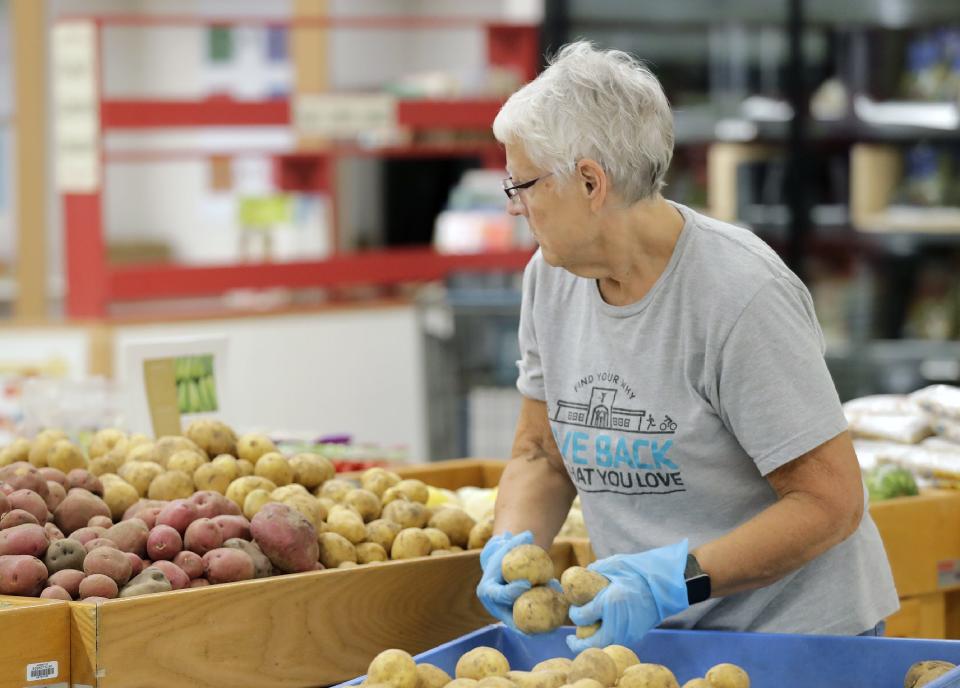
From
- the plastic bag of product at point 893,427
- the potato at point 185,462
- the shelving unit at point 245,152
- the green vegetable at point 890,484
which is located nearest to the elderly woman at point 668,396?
the potato at point 185,462

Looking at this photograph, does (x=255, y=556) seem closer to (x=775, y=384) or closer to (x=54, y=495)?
(x=54, y=495)

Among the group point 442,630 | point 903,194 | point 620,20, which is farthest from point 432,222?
point 442,630

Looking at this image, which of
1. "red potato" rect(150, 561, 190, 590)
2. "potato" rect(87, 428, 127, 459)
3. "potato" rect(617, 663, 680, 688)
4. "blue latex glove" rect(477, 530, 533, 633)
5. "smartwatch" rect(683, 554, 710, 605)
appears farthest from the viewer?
"potato" rect(87, 428, 127, 459)

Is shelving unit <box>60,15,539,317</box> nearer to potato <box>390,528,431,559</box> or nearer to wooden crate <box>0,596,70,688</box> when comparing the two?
potato <box>390,528,431,559</box>

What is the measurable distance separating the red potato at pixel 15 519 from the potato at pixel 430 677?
0.72 metres

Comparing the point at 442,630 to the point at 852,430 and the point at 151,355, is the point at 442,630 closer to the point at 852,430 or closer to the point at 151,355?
the point at 151,355

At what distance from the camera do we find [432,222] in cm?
1062

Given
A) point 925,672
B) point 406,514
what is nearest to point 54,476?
point 406,514

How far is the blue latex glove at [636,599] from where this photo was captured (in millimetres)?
→ 1939

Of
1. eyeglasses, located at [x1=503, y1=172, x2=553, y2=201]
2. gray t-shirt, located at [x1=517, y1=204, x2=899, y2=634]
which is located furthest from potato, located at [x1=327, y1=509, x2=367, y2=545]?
eyeglasses, located at [x1=503, y1=172, x2=553, y2=201]

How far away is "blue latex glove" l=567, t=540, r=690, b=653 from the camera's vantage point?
1.94 metres

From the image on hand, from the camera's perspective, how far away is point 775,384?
197cm

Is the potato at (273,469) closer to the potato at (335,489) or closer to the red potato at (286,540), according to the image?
the potato at (335,489)

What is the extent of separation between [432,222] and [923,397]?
24.4 feet
